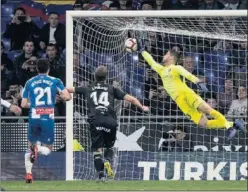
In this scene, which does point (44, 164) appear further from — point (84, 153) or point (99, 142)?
point (99, 142)

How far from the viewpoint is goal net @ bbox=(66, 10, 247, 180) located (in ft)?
57.4

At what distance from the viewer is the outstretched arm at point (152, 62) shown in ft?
56.1

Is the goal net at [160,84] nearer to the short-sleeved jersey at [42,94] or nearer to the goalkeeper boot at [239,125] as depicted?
the goalkeeper boot at [239,125]

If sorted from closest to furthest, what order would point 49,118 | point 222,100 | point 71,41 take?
point 49,118 < point 71,41 < point 222,100

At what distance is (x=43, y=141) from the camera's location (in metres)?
15.6

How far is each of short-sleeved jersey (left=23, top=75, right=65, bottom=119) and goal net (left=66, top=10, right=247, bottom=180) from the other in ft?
4.42

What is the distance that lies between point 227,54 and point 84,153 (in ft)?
10.3

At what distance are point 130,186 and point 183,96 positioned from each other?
122 inches

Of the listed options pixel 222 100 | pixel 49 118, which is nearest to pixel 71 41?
pixel 49 118

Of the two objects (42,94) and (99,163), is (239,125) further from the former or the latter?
(42,94)

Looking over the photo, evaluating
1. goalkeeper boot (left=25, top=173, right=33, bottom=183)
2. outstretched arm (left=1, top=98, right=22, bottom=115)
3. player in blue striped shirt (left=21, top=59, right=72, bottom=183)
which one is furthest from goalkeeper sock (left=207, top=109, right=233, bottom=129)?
outstretched arm (left=1, top=98, right=22, bottom=115)

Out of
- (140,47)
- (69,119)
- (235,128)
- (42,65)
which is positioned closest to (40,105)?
(42,65)

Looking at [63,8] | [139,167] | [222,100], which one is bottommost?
[139,167]

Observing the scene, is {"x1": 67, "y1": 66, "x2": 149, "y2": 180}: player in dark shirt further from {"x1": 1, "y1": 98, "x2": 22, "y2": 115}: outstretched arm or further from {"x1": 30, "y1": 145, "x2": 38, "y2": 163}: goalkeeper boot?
{"x1": 1, "y1": 98, "x2": 22, "y2": 115}: outstretched arm
